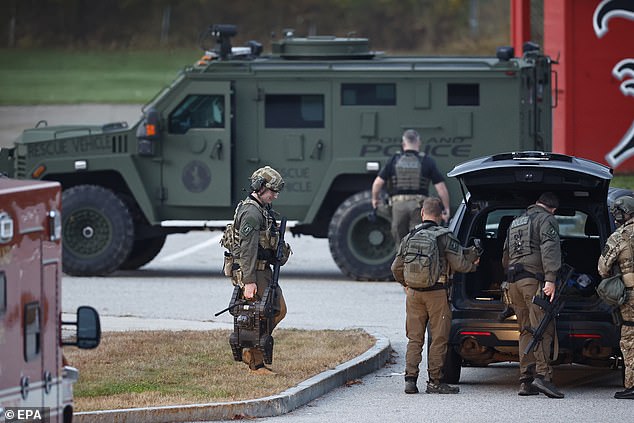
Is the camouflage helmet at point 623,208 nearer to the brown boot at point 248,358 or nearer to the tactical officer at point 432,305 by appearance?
the tactical officer at point 432,305

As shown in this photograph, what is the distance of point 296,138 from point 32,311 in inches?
451

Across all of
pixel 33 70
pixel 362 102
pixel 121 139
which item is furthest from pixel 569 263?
pixel 33 70

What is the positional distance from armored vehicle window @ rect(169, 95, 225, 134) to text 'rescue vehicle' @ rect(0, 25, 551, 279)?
0.04 feet

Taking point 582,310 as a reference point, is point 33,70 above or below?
above

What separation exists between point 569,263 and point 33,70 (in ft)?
166

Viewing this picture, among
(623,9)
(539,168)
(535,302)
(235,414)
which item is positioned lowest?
(235,414)

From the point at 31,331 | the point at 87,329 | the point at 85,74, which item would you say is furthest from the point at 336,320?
the point at 85,74

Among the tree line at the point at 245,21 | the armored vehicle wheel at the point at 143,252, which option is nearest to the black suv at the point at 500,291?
the armored vehicle wheel at the point at 143,252

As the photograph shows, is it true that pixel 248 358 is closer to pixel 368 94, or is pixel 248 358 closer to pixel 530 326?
pixel 530 326

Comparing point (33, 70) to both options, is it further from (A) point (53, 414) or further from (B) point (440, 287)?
(A) point (53, 414)

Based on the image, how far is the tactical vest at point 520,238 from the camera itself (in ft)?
36.6

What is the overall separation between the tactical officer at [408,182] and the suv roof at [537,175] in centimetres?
510

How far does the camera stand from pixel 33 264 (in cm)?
684

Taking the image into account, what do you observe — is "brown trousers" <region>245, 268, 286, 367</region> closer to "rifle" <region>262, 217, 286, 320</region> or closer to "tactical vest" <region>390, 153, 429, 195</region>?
"rifle" <region>262, 217, 286, 320</region>
